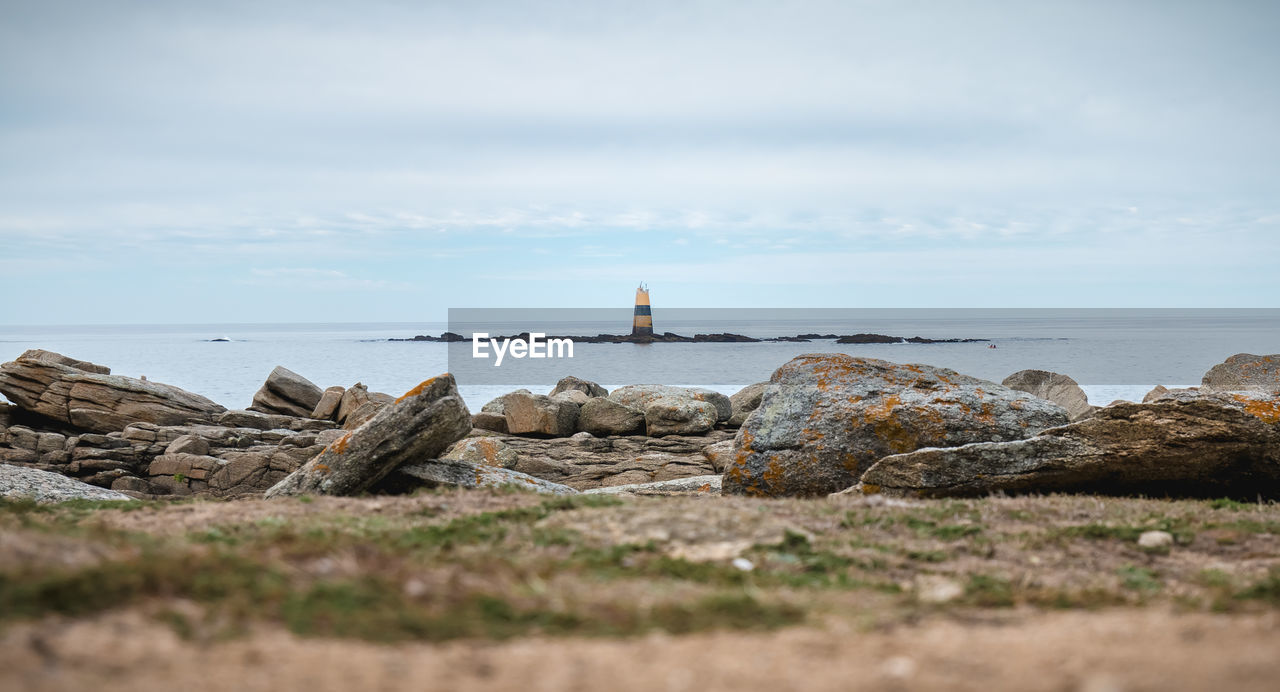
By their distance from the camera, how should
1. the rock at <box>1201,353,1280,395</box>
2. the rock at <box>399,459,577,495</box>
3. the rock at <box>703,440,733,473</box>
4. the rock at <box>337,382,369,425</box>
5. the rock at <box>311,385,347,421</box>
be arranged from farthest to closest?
the rock at <box>311,385,347,421</box>, the rock at <box>337,382,369,425</box>, the rock at <box>1201,353,1280,395</box>, the rock at <box>703,440,733,473</box>, the rock at <box>399,459,577,495</box>

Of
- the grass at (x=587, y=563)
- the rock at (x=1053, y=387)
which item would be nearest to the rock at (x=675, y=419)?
the rock at (x=1053, y=387)

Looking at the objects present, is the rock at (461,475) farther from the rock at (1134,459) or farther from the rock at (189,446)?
the rock at (189,446)

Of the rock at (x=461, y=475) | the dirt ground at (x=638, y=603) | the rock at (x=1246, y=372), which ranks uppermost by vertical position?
the rock at (x=1246, y=372)

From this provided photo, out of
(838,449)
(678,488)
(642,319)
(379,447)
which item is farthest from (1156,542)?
(642,319)

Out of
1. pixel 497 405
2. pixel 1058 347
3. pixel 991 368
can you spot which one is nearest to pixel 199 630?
pixel 497 405

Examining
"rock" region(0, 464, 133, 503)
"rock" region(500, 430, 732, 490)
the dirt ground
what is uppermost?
the dirt ground

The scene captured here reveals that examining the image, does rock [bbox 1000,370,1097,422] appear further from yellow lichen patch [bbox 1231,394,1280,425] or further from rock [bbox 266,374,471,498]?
rock [bbox 266,374,471,498]

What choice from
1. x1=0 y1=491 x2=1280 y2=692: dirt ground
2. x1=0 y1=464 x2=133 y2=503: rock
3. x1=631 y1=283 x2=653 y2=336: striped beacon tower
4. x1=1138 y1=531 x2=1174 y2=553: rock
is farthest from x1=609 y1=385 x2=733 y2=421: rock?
x1=631 y1=283 x2=653 y2=336: striped beacon tower

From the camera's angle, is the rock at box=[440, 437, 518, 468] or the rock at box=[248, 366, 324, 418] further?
the rock at box=[248, 366, 324, 418]

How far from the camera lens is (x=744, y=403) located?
24.2m

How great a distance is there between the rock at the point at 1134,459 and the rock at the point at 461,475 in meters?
4.13

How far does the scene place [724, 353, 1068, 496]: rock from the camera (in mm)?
10695

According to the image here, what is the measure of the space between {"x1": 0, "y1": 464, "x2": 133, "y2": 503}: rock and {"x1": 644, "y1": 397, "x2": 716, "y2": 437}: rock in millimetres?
12403

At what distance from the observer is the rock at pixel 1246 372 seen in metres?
17.5
